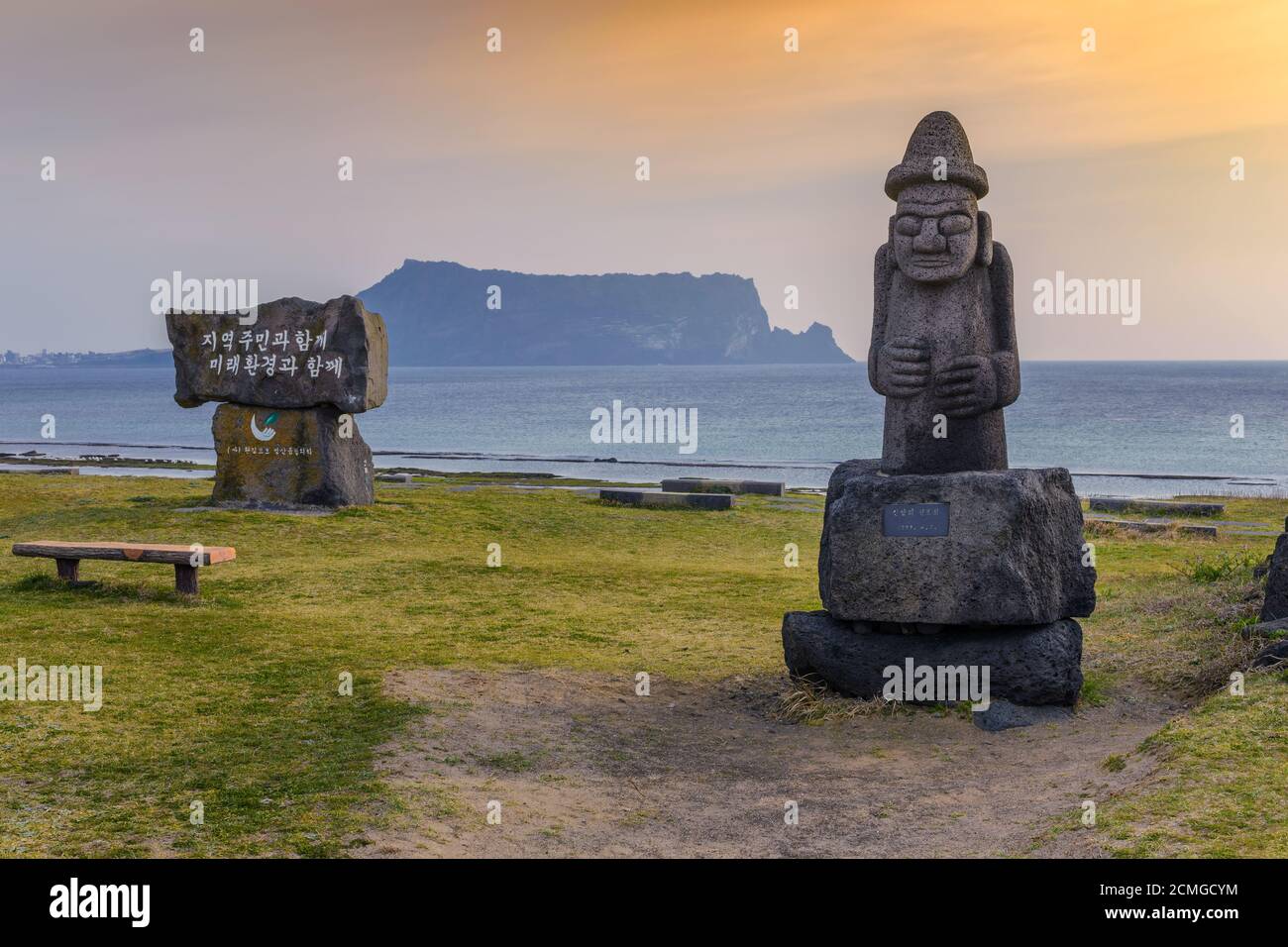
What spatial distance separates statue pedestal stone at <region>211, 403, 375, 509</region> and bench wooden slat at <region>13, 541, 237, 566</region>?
6.39 m

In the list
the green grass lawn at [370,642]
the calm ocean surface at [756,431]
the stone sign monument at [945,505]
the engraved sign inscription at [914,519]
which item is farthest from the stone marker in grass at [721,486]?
the engraved sign inscription at [914,519]

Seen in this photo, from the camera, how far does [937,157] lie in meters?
10.2

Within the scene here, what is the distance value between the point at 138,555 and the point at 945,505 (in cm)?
885

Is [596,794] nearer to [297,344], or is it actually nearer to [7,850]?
[7,850]

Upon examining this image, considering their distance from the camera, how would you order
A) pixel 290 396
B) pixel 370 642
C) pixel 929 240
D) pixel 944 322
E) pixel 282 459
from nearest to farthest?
pixel 929 240, pixel 944 322, pixel 370 642, pixel 290 396, pixel 282 459

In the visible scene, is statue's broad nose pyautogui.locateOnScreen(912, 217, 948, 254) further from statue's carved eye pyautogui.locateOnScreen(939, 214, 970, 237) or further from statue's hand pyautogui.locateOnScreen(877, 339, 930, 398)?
statue's hand pyautogui.locateOnScreen(877, 339, 930, 398)

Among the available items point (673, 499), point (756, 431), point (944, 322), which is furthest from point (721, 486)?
point (756, 431)

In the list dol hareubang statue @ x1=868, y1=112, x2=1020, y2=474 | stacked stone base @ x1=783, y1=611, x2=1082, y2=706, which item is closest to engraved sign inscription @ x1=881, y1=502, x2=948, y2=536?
dol hareubang statue @ x1=868, y1=112, x2=1020, y2=474

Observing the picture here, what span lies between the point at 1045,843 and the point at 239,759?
5.04m

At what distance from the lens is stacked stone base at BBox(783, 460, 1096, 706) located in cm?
966

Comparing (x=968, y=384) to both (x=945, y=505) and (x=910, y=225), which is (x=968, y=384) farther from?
(x=910, y=225)

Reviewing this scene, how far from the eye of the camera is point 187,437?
7806 centimetres

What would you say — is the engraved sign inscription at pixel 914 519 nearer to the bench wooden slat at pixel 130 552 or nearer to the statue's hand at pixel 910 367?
the statue's hand at pixel 910 367

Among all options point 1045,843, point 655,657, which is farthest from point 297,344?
point 1045,843
